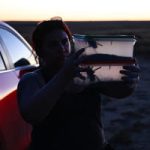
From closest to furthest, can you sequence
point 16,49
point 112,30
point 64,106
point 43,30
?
point 64,106, point 43,30, point 16,49, point 112,30

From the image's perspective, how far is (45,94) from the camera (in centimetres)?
281

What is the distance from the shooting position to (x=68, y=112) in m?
3.02

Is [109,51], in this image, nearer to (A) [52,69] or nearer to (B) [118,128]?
(A) [52,69]

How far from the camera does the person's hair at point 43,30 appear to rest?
10.4 feet

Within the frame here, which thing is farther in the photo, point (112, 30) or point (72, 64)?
point (112, 30)

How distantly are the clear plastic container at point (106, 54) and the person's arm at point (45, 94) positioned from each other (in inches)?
5.5

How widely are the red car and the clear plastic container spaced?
66.1 inches

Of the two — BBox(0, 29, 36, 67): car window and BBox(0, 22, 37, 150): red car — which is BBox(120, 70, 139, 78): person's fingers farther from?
BBox(0, 29, 36, 67): car window

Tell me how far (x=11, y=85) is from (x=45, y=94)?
2339 millimetres

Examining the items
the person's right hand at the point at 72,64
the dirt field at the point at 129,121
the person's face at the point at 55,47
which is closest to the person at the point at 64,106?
the person's face at the point at 55,47

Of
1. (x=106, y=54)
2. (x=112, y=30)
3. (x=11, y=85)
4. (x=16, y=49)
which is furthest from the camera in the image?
(x=112, y=30)

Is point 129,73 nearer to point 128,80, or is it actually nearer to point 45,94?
point 128,80

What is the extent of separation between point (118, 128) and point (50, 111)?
6.99 meters

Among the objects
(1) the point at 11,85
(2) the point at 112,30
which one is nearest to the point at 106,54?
(1) the point at 11,85
